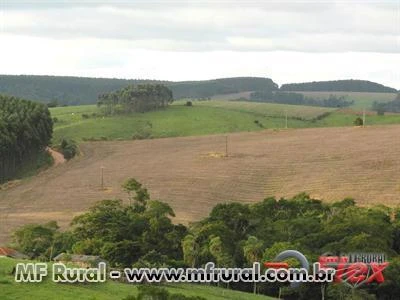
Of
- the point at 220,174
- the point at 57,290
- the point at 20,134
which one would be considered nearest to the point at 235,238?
the point at 57,290

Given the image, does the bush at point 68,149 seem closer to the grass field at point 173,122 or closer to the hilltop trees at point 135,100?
the grass field at point 173,122

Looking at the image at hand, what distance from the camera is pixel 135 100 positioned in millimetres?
192125

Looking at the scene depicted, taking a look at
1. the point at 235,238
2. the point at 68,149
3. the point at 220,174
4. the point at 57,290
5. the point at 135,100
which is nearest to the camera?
the point at 57,290

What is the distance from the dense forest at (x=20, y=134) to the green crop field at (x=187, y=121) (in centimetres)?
1558

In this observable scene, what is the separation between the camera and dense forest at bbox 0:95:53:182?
110625mm

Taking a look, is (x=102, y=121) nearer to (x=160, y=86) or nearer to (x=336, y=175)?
(x=160, y=86)

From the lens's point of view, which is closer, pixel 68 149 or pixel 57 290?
pixel 57 290

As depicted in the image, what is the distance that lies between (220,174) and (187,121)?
230 ft

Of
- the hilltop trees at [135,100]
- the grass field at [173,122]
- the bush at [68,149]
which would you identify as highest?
the hilltop trees at [135,100]

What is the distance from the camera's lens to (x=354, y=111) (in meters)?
185

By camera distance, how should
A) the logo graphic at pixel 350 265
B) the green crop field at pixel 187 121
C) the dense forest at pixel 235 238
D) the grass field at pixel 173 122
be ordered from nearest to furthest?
1. the logo graphic at pixel 350 265
2. the dense forest at pixel 235 238
3. the grass field at pixel 173 122
4. the green crop field at pixel 187 121

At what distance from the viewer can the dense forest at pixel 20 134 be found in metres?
111

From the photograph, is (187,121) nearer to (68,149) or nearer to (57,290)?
(68,149)

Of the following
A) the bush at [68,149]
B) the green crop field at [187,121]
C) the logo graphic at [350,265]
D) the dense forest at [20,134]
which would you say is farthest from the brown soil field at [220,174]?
the logo graphic at [350,265]
